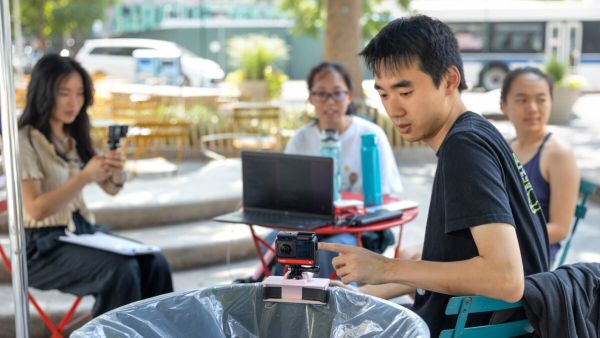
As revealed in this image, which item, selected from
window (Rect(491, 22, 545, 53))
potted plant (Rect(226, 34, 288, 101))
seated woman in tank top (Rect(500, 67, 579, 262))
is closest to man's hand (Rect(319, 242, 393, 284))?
seated woman in tank top (Rect(500, 67, 579, 262))

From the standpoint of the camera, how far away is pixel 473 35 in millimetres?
23312

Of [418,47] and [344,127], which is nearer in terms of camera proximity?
[418,47]

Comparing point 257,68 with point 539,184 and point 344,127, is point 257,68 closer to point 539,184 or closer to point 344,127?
point 344,127

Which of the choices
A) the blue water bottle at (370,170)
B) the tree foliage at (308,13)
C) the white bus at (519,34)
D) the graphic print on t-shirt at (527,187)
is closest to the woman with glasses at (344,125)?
the blue water bottle at (370,170)

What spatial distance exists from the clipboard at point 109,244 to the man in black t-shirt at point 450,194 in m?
1.84

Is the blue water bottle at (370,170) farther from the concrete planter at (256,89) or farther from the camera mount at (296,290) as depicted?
the concrete planter at (256,89)

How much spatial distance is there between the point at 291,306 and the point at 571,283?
753mm

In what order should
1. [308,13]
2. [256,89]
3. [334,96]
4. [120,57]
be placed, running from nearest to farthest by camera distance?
1. [334,96]
2. [308,13]
3. [256,89]
4. [120,57]

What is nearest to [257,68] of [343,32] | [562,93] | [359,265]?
[562,93]

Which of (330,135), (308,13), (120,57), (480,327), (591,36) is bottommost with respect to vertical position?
(480,327)

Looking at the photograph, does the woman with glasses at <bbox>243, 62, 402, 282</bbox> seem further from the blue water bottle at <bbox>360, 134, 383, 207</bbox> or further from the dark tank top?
the dark tank top

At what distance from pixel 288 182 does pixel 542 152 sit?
1177mm

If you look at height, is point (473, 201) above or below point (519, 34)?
below

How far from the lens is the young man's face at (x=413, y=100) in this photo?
7.07ft
